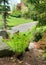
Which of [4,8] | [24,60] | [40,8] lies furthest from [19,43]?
[4,8]

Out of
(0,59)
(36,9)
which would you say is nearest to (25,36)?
(0,59)

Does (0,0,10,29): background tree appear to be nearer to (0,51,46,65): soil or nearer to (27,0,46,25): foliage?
(0,51,46,65): soil

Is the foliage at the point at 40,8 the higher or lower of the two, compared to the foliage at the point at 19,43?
higher

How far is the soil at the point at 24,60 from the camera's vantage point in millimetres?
5658

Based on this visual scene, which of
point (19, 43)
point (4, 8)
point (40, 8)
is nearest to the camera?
point (40, 8)

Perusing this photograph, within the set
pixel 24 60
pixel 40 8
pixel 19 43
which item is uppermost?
pixel 40 8

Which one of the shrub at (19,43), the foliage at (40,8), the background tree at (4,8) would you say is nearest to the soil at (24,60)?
the shrub at (19,43)

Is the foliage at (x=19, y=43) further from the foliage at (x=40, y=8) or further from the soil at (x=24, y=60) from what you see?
the foliage at (x=40, y=8)

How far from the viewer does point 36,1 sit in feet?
15.4

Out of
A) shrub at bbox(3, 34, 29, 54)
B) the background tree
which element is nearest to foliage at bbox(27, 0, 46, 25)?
shrub at bbox(3, 34, 29, 54)

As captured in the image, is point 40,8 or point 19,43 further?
point 19,43

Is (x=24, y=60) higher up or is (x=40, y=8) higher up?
(x=40, y=8)

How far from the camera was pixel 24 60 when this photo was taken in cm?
590

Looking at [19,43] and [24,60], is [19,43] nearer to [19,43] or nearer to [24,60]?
[19,43]
